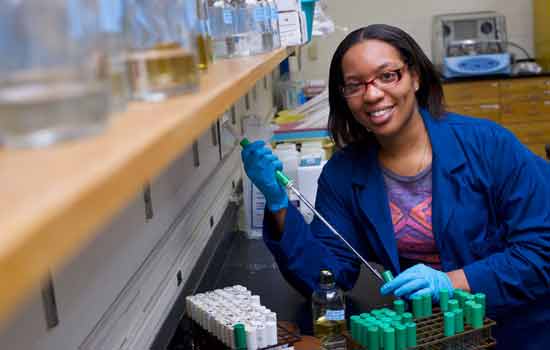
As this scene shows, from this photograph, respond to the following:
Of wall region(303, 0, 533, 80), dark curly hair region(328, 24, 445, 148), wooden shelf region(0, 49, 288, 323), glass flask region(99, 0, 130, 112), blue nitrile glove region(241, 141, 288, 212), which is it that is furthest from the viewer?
wall region(303, 0, 533, 80)

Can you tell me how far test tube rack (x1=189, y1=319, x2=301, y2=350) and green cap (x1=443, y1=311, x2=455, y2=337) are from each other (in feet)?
1.00

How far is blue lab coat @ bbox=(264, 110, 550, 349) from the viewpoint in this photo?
5.89ft

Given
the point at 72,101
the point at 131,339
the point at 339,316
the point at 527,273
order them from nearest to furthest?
the point at 72,101
the point at 131,339
the point at 339,316
the point at 527,273

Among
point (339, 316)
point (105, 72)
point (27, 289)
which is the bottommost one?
point (339, 316)

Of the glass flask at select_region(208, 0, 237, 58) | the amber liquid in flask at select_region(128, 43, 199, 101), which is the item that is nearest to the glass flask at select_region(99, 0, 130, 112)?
the amber liquid in flask at select_region(128, 43, 199, 101)

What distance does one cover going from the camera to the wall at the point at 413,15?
573cm

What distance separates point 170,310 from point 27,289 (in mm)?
→ 1362

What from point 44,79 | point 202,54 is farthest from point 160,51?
point 202,54

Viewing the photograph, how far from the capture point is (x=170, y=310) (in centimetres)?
166

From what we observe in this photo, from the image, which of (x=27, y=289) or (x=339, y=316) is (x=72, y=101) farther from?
(x=339, y=316)

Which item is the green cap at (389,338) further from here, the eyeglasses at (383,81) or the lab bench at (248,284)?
the eyeglasses at (383,81)

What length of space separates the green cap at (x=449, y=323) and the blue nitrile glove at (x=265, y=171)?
1.96 ft

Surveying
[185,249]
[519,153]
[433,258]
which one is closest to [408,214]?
[433,258]

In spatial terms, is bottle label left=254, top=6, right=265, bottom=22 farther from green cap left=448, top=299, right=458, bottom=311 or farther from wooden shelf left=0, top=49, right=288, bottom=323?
wooden shelf left=0, top=49, right=288, bottom=323
